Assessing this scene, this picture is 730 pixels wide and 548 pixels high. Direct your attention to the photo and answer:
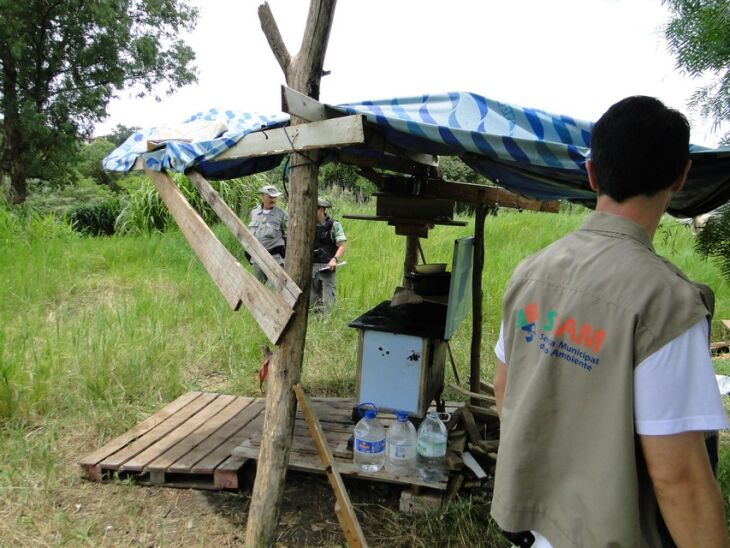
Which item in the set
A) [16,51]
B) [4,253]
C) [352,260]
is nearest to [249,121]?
[352,260]

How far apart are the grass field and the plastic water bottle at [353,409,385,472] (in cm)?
29

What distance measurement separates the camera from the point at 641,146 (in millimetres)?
1060

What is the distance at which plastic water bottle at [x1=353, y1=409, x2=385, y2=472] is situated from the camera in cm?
307

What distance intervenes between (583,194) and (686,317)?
2.25 m

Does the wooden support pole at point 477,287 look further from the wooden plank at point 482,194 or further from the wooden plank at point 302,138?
the wooden plank at point 302,138

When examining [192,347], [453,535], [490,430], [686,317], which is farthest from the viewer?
[192,347]

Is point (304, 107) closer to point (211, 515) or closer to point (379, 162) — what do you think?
point (379, 162)

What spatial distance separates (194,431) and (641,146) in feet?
12.4

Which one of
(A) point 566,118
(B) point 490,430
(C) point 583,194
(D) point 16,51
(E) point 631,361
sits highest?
(D) point 16,51

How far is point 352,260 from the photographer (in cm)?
895

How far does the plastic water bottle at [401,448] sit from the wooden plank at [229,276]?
3.42 ft

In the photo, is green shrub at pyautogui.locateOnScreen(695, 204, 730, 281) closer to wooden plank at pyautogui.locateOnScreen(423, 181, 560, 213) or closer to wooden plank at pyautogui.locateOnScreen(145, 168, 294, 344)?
wooden plank at pyautogui.locateOnScreen(423, 181, 560, 213)

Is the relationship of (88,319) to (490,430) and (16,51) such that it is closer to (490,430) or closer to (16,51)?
(490,430)

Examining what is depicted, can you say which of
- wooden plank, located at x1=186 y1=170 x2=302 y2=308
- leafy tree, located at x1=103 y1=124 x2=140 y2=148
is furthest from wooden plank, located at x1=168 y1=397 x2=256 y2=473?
leafy tree, located at x1=103 y1=124 x2=140 y2=148
